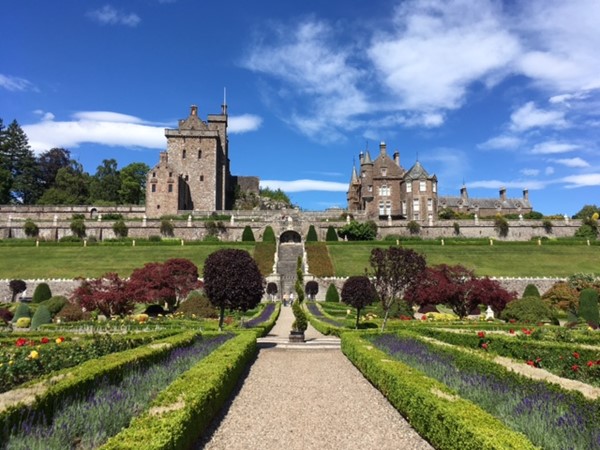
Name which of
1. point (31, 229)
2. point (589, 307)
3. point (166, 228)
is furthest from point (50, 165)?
point (589, 307)

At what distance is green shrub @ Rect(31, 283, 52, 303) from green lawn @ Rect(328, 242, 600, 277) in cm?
2544

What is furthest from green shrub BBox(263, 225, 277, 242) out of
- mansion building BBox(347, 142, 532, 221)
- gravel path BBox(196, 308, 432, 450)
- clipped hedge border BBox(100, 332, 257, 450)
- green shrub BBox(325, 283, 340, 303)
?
clipped hedge border BBox(100, 332, 257, 450)

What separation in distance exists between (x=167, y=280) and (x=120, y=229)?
33.3m

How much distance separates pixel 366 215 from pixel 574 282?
34526mm

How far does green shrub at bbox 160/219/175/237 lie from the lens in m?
61.4

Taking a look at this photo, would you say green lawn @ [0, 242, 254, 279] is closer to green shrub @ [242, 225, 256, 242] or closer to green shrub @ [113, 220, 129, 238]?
green shrub @ [242, 225, 256, 242]

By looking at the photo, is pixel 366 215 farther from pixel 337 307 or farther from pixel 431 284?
pixel 431 284

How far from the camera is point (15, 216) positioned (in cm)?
6781

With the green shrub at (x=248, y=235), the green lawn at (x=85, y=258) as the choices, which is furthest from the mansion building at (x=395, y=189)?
the green lawn at (x=85, y=258)

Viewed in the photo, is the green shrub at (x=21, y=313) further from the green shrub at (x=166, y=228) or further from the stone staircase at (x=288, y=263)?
the green shrub at (x=166, y=228)

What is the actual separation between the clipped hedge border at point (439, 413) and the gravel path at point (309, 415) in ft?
0.94

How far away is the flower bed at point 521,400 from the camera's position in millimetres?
5602

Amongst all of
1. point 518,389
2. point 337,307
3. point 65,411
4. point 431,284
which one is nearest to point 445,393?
point 518,389

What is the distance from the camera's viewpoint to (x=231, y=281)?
761 inches
